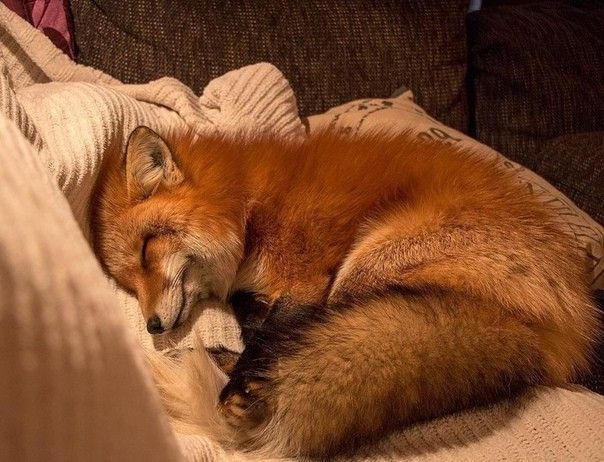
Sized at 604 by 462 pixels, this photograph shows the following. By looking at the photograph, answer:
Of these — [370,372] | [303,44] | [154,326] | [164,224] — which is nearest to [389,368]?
[370,372]

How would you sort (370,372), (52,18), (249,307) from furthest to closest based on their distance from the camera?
(52,18) → (249,307) → (370,372)

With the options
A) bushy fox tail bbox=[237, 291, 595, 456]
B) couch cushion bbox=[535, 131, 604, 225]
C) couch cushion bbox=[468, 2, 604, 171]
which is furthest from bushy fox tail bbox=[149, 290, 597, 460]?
couch cushion bbox=[468, 2, 604, 171]

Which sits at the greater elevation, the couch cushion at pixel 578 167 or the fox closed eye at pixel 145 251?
the fox closed eye at pixel 145 251

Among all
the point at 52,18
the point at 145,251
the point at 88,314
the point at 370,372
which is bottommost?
the point at 145,251

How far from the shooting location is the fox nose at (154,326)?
3.51 feet

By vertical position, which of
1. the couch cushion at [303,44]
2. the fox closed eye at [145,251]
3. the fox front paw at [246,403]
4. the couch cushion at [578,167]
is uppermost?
the couch cushion at [303,44]

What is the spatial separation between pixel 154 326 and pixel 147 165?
13.2 inches

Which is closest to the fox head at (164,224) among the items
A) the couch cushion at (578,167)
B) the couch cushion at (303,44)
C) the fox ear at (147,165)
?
the fox ear at (147,165)

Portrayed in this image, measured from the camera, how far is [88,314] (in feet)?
1.04

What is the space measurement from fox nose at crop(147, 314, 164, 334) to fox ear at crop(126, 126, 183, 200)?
0.28 m

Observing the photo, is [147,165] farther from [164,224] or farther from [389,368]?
[389,368]

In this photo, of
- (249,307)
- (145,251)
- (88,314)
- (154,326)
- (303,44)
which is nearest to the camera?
(88,314)

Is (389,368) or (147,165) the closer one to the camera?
(389,368)

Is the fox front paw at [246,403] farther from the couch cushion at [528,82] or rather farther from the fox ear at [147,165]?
the couch cushion at [528,82]
